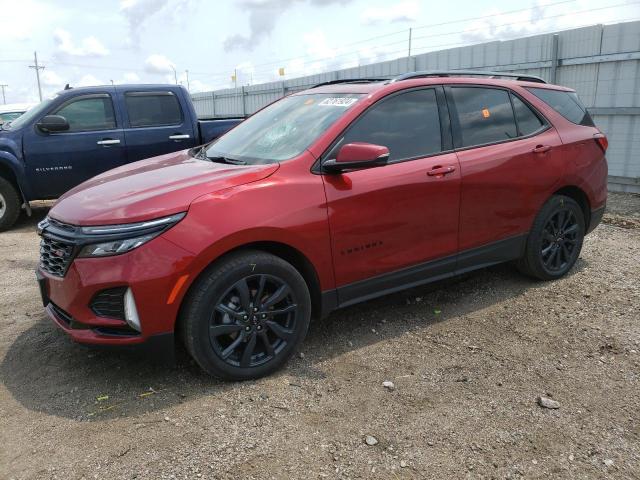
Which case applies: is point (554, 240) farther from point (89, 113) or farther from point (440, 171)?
point (89, 113)

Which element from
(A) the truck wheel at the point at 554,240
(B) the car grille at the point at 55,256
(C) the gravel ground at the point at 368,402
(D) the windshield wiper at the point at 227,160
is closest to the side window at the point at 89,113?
(C) the gravel ground at the point at 368,402

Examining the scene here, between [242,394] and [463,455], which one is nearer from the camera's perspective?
[463,455]

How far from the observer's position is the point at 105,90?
7.51 m

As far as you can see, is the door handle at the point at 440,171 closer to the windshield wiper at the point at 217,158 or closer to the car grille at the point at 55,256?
the windshield wiper at the point at 217,158

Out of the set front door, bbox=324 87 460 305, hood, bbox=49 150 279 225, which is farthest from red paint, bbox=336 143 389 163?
hood, bbox=49 150 279 225

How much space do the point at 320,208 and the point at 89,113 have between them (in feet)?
18.0

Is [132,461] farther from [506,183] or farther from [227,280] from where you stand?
[506,183]

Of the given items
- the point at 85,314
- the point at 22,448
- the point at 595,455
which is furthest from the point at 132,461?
the point at 595,455

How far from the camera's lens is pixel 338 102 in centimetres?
372

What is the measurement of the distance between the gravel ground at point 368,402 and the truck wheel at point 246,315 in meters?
0.16

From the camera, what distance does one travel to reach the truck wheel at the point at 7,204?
23.6ft

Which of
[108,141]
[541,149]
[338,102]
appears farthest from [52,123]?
[541,149]

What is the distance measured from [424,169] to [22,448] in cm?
288

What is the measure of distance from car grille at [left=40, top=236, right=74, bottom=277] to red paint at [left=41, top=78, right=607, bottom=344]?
58 millimetres
